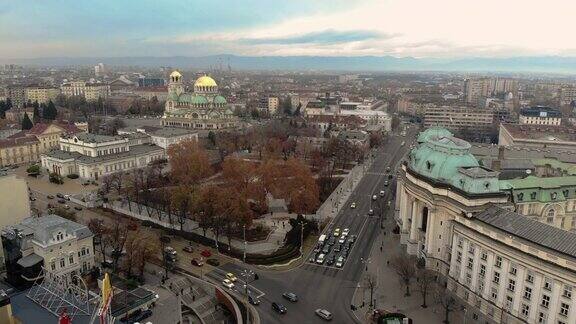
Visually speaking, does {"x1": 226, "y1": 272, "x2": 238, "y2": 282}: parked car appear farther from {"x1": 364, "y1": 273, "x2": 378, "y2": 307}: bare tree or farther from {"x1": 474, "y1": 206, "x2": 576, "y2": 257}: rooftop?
{"x1": 474, "y1": 206, "x2": 576, "y2": 257}: rooftop

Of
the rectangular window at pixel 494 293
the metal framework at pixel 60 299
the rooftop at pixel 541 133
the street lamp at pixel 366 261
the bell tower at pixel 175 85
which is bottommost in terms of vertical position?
the street lamp at pixel 366 261

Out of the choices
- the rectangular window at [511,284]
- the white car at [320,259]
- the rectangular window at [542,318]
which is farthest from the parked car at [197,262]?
the rectangular window at [542,318]

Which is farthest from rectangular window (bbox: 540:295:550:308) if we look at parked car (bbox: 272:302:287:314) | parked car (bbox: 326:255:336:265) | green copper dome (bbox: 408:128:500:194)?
parked car (bbox: 326:255:336:265)

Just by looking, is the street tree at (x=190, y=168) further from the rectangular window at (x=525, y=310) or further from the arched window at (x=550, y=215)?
the arched window at (x=550, y=215)

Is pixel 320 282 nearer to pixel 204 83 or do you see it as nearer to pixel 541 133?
pixel 541 133

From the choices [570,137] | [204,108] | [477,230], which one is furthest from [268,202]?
[570,137]

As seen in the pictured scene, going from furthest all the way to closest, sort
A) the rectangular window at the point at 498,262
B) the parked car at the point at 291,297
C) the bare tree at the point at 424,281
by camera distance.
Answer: the parked car at the point at 291,297 → the bare tree at the point at 424,281 → the rectangular window at the point at 498,262
